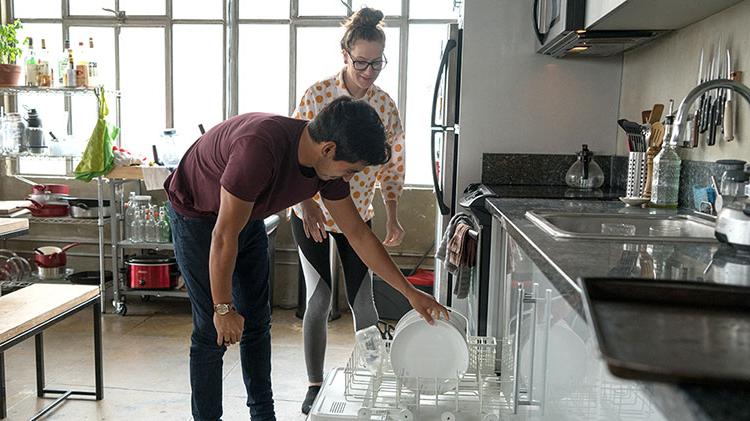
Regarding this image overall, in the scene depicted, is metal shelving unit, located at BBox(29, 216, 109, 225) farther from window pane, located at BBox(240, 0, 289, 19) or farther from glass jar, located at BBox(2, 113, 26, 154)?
window pane, located at BBox(240, 0, 289, 19)

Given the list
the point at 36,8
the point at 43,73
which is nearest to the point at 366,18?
the point at 43,73

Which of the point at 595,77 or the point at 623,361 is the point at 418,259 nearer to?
the point at 595,77

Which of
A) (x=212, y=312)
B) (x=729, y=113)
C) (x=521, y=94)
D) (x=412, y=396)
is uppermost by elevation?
(x=521, y=94)

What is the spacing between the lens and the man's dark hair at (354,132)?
1.55 m

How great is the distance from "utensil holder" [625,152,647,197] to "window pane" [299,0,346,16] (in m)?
2.53

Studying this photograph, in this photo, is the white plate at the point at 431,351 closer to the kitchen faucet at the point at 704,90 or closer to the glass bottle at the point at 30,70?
the kitchen faucet at the point at 704,90

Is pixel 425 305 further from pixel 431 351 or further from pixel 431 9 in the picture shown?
pixel 431 9

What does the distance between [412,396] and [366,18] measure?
1.30 m

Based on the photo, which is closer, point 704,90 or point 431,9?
point 704,90

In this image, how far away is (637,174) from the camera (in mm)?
2320

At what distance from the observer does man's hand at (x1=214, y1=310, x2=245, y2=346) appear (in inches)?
65.8

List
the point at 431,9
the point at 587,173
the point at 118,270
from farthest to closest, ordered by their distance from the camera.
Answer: the point at 431,9 → the point at 118,270 → the point at 587,173

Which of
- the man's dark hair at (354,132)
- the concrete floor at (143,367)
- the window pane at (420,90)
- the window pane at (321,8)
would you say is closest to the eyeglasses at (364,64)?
the man's dark hair at (354,132)

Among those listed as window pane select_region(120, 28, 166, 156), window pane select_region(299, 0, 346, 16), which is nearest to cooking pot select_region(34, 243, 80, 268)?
window pane select_region(120, 28, 166, 156)
